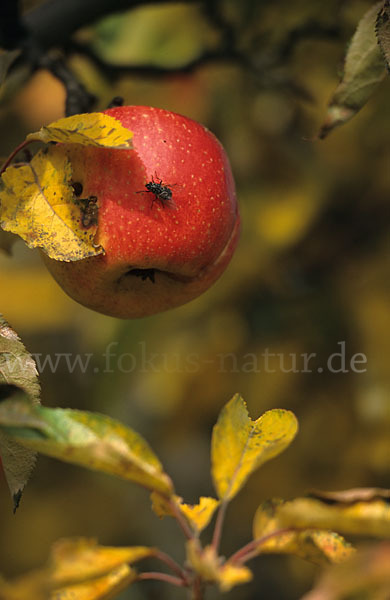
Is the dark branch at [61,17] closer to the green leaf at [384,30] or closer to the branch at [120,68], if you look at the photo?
the branch at [120,68]

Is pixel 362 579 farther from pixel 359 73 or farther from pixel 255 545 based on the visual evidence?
pixel 359 73

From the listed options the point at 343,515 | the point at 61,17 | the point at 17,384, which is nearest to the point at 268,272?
the point at 61,17

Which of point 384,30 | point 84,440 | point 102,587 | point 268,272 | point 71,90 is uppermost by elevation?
point 384,30

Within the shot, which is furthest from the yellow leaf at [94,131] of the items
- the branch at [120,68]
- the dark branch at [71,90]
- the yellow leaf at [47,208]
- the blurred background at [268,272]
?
the blurred background at [268,272]

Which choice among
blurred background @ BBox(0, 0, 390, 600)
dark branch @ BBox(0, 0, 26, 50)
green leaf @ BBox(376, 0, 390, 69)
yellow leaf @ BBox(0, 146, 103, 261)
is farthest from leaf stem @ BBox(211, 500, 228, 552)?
blurred background @ BBox(0, 0, 390, 600)

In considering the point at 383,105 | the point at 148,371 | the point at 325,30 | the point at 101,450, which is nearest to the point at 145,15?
the point at 325,30

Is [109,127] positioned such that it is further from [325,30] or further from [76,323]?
[76,323]
